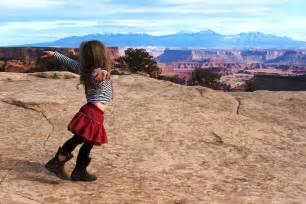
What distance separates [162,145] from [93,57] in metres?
3.59

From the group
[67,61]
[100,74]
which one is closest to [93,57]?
[100,74]

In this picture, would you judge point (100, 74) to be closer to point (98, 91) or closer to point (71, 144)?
point (98, 91)

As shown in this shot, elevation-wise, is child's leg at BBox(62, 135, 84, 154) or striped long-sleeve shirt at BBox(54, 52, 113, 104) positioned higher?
striped long-sleeve shirt at BBox(54, 52, 113, 104)

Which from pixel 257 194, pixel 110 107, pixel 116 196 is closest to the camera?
pixel 116 196

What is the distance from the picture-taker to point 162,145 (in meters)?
10.5

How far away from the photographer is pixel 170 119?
12055 mm

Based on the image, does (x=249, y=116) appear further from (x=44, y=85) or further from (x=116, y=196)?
(x=116, y=196)

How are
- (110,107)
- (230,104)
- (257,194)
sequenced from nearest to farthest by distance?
(257,194) → (110,107) → (230,104)

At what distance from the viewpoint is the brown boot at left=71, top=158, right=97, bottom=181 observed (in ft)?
26.0

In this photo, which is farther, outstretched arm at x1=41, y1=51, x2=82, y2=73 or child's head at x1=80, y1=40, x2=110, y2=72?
outstretched arm at x1=41, y1=51, x2=82, y2=73

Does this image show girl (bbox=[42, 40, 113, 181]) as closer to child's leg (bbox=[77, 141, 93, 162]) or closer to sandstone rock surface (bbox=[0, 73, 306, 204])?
child's leg (bbox=[77, 141, 93, 162])

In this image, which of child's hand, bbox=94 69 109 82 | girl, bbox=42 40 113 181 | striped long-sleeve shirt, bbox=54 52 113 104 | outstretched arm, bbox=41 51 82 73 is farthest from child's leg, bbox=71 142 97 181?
outstretched arm, bbox=41 51 82 73

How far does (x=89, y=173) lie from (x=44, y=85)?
7.38m

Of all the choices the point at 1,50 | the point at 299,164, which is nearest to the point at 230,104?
the point at 299,164
